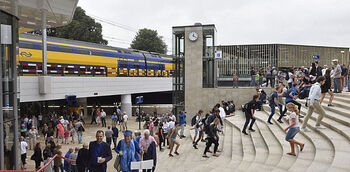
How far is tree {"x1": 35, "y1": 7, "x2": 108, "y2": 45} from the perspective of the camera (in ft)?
131

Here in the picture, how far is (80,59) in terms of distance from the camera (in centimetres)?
2075

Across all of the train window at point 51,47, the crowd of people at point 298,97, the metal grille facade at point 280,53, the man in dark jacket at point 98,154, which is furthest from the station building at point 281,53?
the man in dark jacket at point 98,154

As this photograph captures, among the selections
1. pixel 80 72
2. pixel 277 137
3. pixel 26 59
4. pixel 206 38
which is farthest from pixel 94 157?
pixel 80 72

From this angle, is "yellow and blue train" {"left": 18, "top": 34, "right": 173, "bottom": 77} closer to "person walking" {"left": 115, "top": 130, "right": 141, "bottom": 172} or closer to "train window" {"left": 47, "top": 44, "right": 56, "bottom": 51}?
"train window" {"left": 47, "top": 44, "right": 56, "bottom": 51}

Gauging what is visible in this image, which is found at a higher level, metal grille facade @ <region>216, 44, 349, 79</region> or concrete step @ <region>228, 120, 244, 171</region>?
metal grille facade @ <region>216, 44, 349, 79</region>

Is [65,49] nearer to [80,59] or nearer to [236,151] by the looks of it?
[80,59]

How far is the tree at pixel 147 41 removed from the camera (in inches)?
2162

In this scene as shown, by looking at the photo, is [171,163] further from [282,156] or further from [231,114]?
[231,114]

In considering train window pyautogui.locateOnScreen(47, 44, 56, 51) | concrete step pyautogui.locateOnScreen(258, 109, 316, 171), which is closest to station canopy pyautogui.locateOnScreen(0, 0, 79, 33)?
concrete step pyautogui.locateOnScreen(258, 109, 316, 171)

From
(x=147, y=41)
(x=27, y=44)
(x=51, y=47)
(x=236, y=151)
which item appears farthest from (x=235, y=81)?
(x=147, y=41)

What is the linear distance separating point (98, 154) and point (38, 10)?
3462mm

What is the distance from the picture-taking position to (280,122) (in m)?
9.98

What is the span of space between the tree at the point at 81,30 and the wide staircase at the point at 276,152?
111 ft

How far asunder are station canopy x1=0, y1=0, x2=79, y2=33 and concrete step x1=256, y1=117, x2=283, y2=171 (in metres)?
5.59
